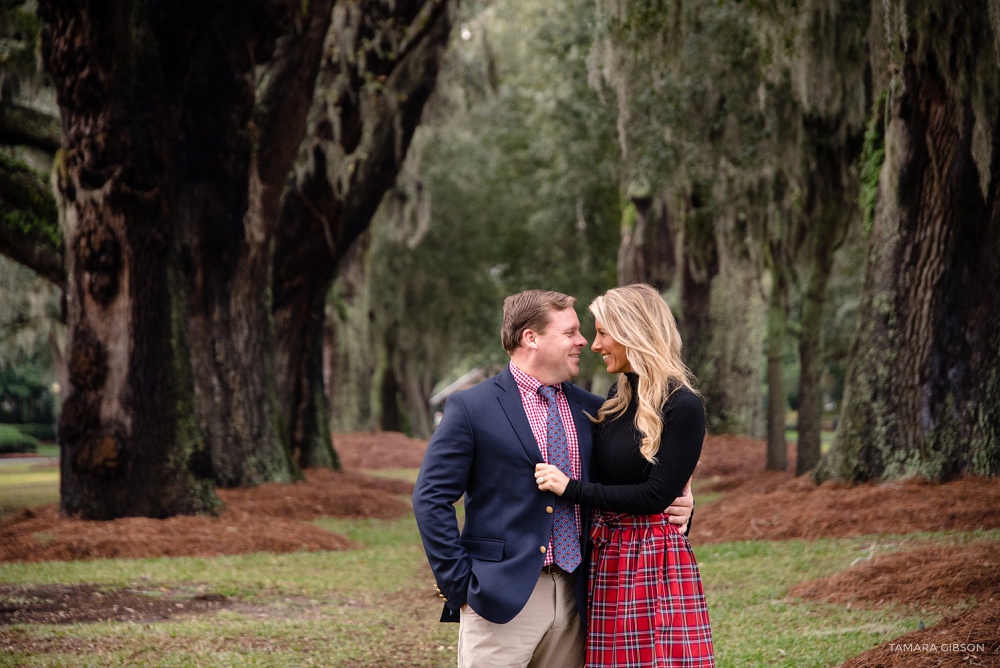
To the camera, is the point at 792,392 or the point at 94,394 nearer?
the point at 94,394

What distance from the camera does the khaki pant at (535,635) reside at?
3.37 m

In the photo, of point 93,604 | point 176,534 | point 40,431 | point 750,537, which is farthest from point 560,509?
point 40,431

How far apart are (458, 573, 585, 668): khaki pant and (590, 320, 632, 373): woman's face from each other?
2.46ft

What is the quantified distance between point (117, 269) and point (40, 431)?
33685 mm

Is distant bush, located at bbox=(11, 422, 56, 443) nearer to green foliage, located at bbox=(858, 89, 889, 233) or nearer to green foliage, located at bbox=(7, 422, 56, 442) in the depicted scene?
green foliage, located at bbox=(7, 422, 56, 442)

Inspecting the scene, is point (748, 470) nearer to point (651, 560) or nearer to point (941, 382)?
point (941, 382)

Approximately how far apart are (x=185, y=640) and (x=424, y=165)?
81.8ft

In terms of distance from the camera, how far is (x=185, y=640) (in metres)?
6.27

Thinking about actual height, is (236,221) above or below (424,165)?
below

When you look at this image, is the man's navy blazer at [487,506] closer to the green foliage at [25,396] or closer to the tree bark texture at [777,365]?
the tree bark texture at [777,365]

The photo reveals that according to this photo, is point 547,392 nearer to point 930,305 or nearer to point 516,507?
point 516,507

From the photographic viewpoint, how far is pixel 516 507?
345cm

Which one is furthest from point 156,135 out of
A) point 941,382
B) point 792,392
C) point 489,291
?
point 792,392

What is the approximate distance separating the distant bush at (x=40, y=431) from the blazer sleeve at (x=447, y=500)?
39.2 meters
